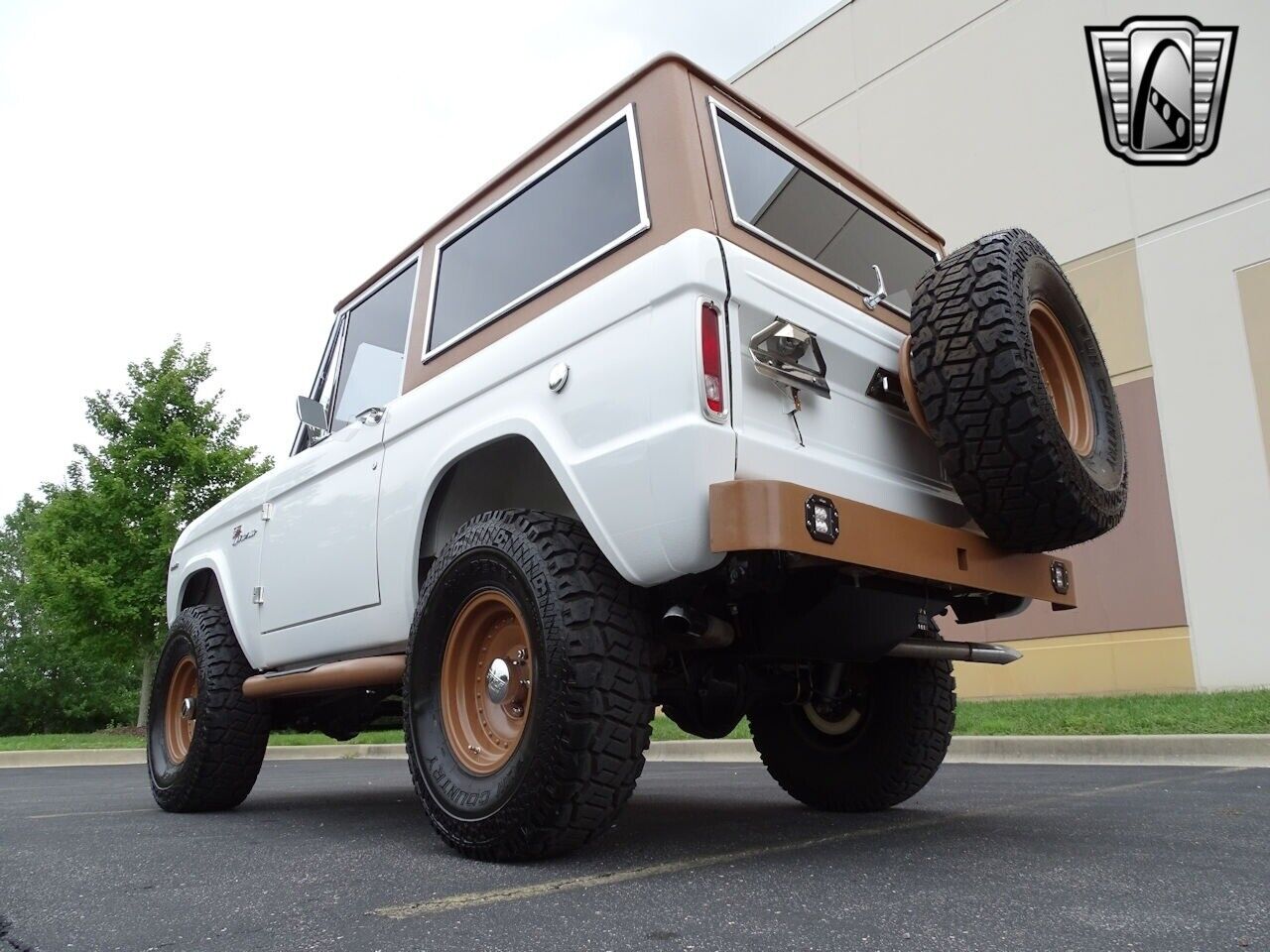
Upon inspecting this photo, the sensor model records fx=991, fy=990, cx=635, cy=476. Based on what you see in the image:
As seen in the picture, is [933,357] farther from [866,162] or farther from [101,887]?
[866,162]

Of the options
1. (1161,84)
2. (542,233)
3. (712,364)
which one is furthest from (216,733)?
(1161,84)

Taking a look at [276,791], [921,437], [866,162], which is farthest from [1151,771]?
[866,162]

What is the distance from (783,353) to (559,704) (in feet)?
3.87

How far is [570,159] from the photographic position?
353cm

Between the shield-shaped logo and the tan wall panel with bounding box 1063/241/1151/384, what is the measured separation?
1229mm

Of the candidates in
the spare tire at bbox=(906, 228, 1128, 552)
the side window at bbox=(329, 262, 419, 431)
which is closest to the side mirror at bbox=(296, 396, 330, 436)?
the side window at bbox=(329, 262, 419, 431)

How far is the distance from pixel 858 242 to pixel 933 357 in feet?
3.84

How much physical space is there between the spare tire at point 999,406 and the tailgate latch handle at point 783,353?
36cm

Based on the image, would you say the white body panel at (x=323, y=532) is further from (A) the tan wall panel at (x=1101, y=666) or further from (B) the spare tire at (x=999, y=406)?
(A) the tan wall panel at (x=1101, y=666)

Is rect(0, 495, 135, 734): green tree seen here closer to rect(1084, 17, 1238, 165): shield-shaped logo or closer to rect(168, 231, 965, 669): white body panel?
rect(1084, 17, 1238, 165): shield-shaped logo

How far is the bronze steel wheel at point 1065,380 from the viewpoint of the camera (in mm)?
3473

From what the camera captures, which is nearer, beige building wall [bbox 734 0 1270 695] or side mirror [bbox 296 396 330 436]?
side mirror [bbox 296 396 330 436]

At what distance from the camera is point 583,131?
348 centimetres

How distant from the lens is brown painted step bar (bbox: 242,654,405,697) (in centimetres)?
358
